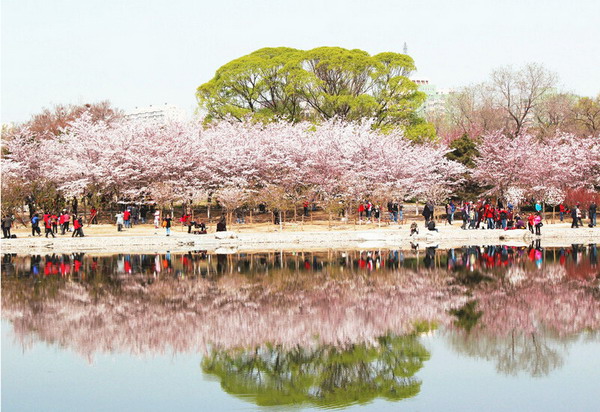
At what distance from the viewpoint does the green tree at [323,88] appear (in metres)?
60.6

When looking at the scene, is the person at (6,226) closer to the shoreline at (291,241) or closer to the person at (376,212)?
the shoreline at (291,241)

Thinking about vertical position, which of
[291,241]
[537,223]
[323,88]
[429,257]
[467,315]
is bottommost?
[467,315]

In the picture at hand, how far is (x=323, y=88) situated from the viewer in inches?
2458

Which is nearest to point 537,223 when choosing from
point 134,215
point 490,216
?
point 490,216

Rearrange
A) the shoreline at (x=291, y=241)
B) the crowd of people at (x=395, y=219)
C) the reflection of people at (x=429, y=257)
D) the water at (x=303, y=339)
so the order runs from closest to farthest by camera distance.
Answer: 1. the water at (x=303, y=339)
2. the reflection of people at (x=429, y=257)
3. the shoreline at (x=291, y=241)
4. the crowd of people at (x=395, y=219)

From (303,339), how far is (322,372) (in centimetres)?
224

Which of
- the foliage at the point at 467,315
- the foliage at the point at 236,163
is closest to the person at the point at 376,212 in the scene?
the foliage at the point at 236,163

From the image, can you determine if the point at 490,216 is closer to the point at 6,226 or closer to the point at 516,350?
the point at 6,226

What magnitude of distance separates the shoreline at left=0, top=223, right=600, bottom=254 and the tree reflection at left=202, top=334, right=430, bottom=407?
2060 centimetres

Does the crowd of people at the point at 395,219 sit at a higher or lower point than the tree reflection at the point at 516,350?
higher

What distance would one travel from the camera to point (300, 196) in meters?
49.4

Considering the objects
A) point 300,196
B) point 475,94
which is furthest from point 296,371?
point 475,94

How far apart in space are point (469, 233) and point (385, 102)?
23.8 metres

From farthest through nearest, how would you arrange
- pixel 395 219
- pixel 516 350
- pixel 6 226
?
1. pixel 395 219
2. pixel 6 226
3. pixel 516 350
